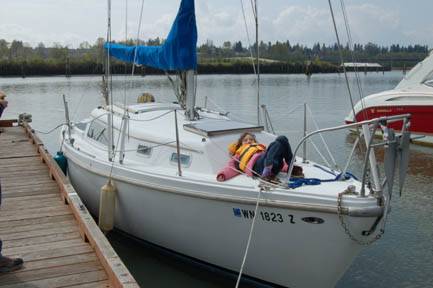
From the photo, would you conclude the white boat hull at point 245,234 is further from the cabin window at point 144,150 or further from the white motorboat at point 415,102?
the white motorboat at point 415,102

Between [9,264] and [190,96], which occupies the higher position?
[190,96]

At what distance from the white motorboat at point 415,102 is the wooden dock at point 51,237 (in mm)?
12174

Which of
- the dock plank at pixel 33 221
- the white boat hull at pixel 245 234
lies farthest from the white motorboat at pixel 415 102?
the dock plank at pixel 33 221

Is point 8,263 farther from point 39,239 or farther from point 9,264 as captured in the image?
point 39,239

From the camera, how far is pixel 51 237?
566 cm

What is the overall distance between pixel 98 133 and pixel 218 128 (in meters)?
3.15

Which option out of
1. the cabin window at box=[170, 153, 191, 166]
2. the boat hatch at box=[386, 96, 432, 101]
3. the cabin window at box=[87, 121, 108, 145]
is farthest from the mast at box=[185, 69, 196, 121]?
the boat hatch at box=[386, 96, 432, 101]

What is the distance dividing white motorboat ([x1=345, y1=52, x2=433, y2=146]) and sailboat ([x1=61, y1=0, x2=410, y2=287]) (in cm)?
1061

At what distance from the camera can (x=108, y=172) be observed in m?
7.29

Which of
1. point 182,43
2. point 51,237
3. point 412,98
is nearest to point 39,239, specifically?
point 51,237

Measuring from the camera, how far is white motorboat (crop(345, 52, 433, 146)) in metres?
16.3

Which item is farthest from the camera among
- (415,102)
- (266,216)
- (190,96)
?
(415,102)

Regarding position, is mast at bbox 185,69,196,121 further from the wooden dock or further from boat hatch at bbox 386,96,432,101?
boat hatch at bbox 386,96,432,101

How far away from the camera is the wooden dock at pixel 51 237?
461 cm
